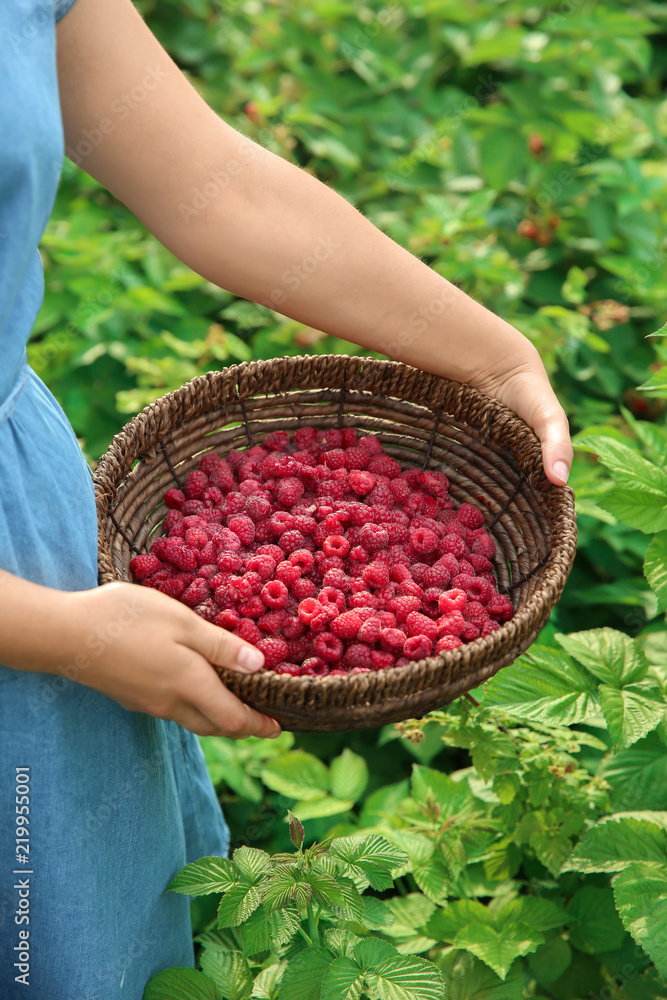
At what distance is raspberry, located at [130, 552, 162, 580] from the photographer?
3.97 feet

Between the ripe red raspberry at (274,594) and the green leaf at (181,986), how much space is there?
52cm

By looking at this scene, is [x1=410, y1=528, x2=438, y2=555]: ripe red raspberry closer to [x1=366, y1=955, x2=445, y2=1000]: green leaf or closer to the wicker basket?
the wicker basket

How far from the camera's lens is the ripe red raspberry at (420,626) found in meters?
1.15

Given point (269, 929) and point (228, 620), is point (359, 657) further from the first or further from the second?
point (269, 929)

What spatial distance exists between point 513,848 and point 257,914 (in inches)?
23.3

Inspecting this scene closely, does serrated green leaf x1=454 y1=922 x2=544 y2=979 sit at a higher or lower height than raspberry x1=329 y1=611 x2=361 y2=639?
lower

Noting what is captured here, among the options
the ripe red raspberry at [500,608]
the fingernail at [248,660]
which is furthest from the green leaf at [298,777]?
the fingernail at [248,660]

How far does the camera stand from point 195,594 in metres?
1.20

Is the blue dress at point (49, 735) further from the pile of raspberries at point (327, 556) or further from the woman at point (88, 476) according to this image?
the pile of raspberries at point (327, 556)

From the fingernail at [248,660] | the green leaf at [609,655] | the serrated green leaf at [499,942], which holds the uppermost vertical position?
the fingernail at [248,660]

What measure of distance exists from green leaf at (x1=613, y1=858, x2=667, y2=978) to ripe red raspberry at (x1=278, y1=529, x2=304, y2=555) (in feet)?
2.14

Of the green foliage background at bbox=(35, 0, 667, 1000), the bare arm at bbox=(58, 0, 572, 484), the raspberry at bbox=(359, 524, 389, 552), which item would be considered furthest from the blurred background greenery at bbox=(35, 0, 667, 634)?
the raspberry at bbox=(359, 524, 389, 552)

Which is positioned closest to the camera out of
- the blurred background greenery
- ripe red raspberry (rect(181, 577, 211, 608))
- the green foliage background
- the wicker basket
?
the wicker basket

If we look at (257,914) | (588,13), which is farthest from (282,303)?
(588,13)
